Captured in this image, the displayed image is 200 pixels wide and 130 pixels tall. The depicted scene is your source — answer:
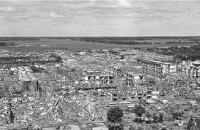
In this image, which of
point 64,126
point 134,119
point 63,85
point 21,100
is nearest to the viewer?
point 64,126

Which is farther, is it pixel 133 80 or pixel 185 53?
pixel 185 53

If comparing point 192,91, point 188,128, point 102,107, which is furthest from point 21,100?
point 192,91

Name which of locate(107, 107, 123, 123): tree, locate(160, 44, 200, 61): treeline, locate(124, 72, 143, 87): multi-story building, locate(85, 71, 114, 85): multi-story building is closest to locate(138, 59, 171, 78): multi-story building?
locate(124, 72, 143, 87): multi-story building

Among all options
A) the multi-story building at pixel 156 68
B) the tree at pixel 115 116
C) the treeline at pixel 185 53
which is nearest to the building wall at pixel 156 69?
the multi-story building at pixel 156 68

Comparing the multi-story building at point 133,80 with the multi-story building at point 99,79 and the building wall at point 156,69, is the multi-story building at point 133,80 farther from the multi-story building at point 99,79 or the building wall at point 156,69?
the building wall at point 156,69

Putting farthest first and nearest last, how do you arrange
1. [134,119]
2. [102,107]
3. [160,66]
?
[160,66] → [102,107] → [134,119]

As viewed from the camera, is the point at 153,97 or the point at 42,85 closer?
the point at 153,97

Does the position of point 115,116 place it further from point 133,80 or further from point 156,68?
point 156,68

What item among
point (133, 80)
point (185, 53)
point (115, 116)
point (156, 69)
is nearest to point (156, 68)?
point (156, 69)

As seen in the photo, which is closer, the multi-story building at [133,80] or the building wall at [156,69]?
the multi-story building at [133,80]

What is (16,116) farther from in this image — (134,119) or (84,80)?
(84,80)

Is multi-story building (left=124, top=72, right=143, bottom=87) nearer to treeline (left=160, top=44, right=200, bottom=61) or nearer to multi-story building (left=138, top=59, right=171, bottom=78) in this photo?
multi-story building (left=138, top=59, right=171, bottom=78)
